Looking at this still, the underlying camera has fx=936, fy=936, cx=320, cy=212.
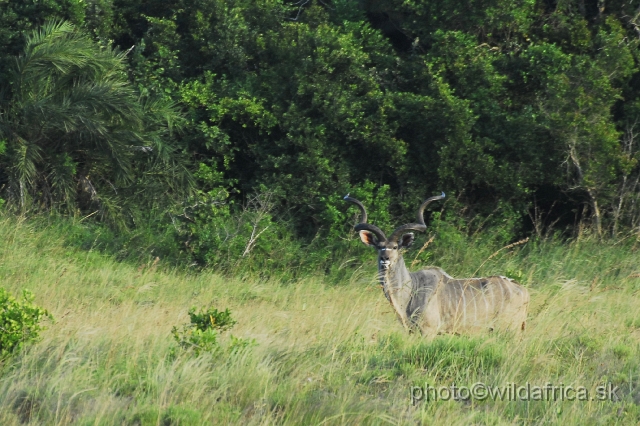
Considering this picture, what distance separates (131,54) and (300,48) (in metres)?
2.84

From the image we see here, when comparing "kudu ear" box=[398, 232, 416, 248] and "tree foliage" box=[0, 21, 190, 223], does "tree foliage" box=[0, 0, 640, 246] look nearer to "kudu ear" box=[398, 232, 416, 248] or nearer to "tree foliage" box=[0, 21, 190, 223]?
"tree foliage" box=[0, 21, 190, 223]

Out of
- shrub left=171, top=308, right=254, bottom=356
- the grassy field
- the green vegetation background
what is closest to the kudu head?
the grassy field

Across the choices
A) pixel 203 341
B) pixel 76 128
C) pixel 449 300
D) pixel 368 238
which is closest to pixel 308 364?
pixel 203 341

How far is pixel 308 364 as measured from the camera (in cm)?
597

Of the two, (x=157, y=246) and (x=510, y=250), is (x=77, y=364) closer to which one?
(x=157, y=246)

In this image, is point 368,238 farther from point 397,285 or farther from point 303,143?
point 303,143

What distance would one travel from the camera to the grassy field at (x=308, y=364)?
516 cm

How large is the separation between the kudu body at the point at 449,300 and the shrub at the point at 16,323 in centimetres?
312

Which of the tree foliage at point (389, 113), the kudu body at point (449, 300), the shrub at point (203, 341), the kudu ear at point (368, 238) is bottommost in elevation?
the kudu body at point (449, 300)

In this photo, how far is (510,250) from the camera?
1180 cm

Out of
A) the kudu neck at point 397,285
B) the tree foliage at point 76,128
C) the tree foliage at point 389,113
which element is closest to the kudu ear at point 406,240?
the kudu neck at point 397,285

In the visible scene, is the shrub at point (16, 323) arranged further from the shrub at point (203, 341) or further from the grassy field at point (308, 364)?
the shrub at point (203, 341)

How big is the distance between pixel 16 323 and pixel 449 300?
382cm

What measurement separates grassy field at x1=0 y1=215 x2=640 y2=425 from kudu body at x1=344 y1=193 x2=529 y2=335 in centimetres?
19
